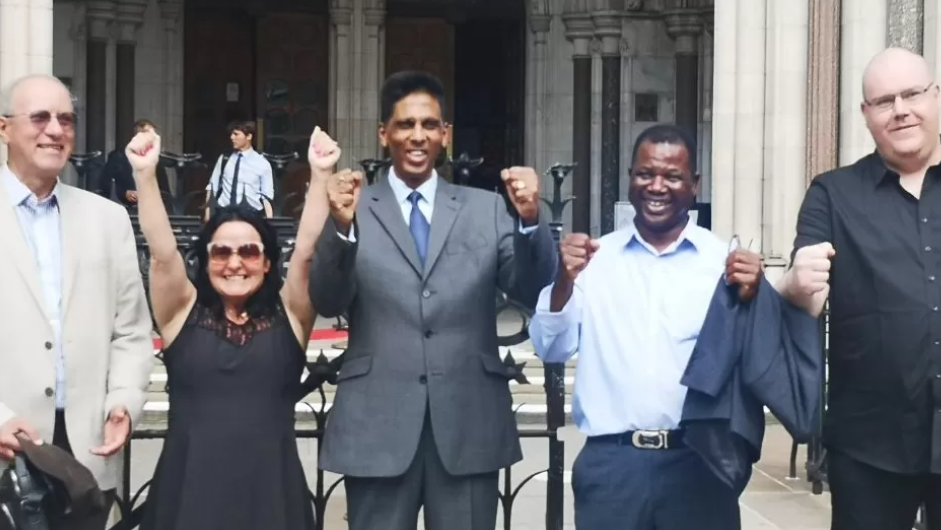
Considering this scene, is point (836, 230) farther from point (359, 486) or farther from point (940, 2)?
point (940, 2)

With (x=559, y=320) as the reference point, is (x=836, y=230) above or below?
above

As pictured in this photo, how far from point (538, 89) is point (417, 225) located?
15.4 metres

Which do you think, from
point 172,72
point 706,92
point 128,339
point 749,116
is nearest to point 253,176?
point 749,116

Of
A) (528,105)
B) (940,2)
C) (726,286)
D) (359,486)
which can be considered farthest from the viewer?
(528,105)

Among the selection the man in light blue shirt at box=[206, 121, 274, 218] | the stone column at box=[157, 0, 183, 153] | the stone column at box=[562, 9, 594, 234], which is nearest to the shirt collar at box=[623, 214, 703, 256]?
the man in light blue shirt at box=[206, 121, 274, 218]

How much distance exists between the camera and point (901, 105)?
12.8ft

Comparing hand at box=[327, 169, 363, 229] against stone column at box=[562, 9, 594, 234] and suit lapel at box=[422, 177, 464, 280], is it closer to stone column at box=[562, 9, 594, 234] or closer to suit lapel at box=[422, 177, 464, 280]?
suit lapel at box=[422, 177, 464, 280]

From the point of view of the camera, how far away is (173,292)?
4.22 metres

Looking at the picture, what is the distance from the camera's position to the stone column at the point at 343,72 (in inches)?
757

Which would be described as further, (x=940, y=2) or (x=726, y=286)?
(x=940, y=2)

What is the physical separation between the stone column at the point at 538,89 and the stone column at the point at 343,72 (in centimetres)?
238

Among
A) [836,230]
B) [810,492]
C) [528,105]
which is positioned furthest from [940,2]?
[528,105]

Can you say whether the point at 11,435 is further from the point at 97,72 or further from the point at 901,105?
the point at 97,72

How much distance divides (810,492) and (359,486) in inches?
168
